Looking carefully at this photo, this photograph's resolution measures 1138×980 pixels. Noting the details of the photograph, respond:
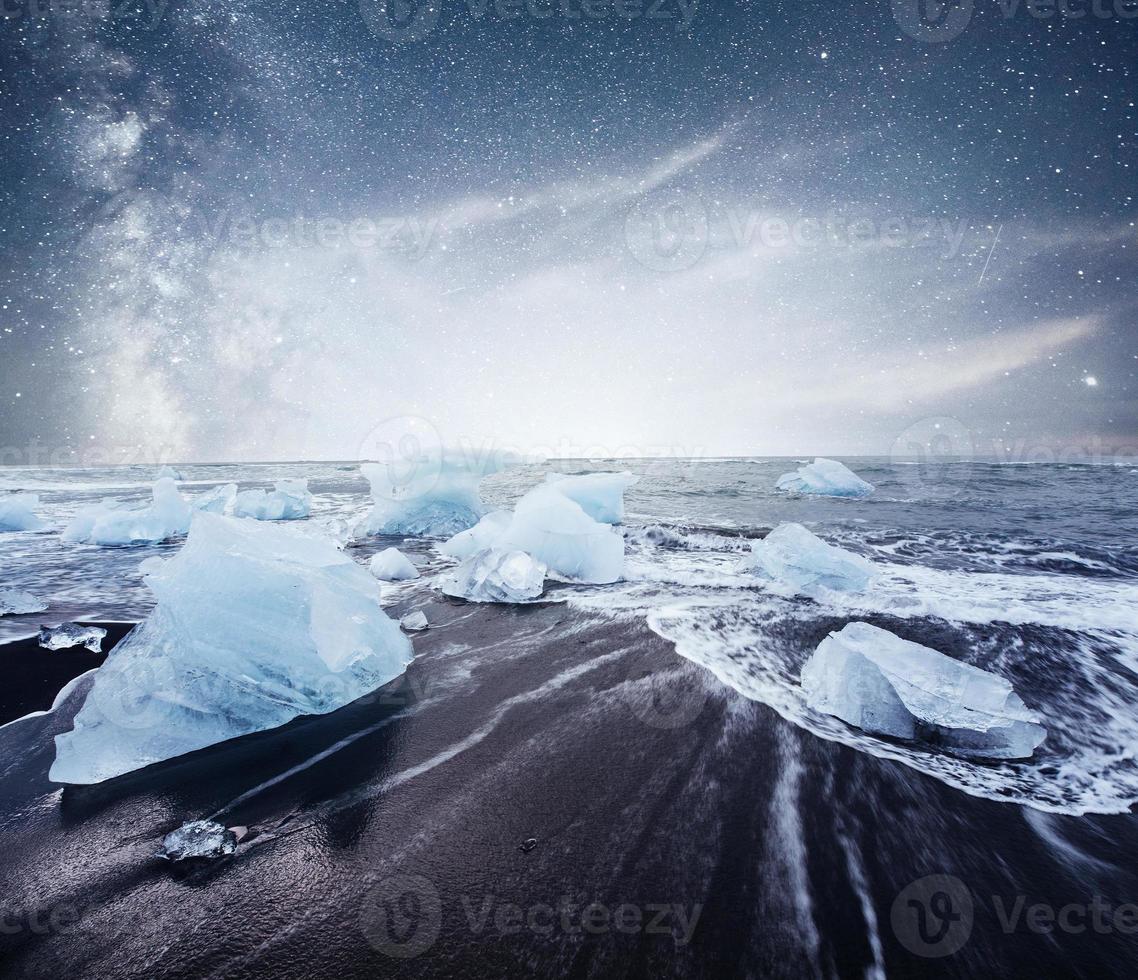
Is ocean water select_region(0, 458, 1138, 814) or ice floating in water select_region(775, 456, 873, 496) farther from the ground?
ice floating in water select_region(775, 456, 873, 496)

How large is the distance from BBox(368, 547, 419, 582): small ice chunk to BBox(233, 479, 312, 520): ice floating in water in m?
6.74

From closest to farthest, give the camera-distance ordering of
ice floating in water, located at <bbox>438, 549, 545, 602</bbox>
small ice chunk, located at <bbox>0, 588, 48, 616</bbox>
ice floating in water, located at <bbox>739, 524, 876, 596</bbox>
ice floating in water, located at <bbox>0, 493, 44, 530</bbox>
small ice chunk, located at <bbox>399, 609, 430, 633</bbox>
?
small ice chunk, located at <bbox>399, 609, 430, 633</bbox>, small ice chunk, located at <bbox>0, 588, 48, 616</bbox>, ice floating in water, located at <bbox>438, 549, 545, 602</bbox>, ice floating in water, located at <bbox>739, 524, 876, 596</bbox>, ice floating in water, located at <bbox>0, 493, 44, 530</bbox>

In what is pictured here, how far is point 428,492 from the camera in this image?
983cm

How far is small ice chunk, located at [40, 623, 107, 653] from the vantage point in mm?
3658

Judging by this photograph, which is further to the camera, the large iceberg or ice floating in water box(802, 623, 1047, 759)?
the large iceberg

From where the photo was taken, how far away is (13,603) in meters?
4.56

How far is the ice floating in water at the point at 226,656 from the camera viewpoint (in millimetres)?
2277

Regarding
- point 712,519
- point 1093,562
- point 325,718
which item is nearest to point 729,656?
point 325,718

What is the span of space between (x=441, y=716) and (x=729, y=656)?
2.22m

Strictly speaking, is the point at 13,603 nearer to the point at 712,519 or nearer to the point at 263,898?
the point at 263,898

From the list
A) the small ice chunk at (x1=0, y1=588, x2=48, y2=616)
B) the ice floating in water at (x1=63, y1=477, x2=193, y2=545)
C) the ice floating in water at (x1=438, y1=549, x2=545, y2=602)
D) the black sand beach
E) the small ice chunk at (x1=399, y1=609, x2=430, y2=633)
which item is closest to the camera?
the black sand beach

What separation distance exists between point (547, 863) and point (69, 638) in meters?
4.47

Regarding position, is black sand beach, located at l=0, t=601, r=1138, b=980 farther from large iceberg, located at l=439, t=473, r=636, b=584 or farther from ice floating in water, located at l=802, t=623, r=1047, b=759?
large iceberg, located at l=439, t=473, r=636, b=584

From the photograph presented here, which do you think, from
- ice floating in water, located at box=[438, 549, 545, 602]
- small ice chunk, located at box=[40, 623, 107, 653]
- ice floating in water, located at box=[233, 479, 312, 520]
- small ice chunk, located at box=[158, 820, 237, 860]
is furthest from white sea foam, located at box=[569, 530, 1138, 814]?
ice floating in water, located at box=[233, 479, 312, 520]
